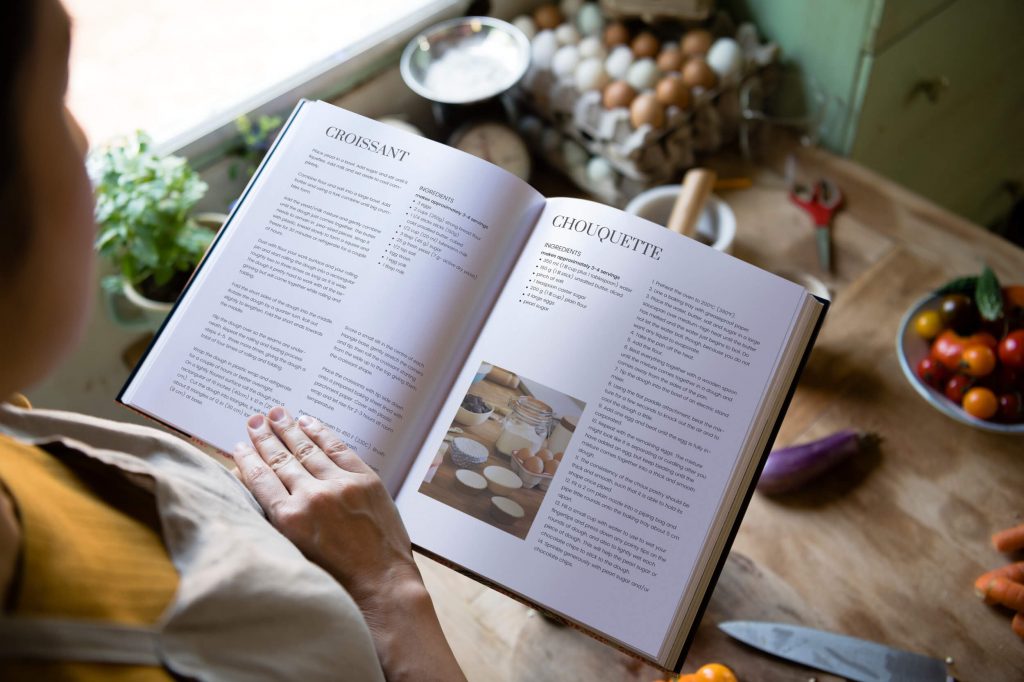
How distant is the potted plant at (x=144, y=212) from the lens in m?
0.99

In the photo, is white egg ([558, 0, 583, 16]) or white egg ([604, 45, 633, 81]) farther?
white egg ([558, 0, 583, 16])

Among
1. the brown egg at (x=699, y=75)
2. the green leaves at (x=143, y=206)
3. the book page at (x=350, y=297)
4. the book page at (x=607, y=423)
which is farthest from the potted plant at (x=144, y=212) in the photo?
the brown egg at (x=699, y=75)

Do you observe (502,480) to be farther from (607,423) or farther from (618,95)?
(618,95)

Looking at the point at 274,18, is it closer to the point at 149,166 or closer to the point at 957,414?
the point at 149,166

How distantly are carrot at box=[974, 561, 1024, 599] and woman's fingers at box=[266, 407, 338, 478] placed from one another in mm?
671

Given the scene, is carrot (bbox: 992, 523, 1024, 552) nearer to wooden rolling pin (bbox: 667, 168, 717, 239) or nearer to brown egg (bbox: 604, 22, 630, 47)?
wooden rolling pin (bbox: 667, 168, 717, 239)

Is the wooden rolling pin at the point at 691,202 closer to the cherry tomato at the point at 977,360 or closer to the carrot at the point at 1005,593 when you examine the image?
the cherry tomato at the point at 977,360

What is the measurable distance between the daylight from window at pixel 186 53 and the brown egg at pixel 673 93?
45cm

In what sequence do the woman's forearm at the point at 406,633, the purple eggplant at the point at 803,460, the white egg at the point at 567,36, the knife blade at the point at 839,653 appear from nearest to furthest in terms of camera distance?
the woman's forearm at the point at 406,633, the knife blade at the point at 839,653, the purple eggplant at the point at 803,460, the white egg at the point at 567,36

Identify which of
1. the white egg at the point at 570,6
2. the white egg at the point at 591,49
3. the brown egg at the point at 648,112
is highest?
the white egg at the point at 570,6

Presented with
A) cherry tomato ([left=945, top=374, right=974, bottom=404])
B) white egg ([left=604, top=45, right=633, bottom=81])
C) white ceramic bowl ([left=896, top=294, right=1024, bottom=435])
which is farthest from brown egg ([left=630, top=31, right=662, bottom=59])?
cherry tomato ([left=945, top=374, right=974, bottom=404])

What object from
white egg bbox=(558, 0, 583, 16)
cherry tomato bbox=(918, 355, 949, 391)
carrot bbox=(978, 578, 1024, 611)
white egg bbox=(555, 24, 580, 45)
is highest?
white egg bbox=(558, 0, 583, 16)

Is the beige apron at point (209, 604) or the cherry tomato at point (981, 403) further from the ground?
the cherry tomato at point (981, 403)

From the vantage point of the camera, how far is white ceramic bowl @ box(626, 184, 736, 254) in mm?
1086
